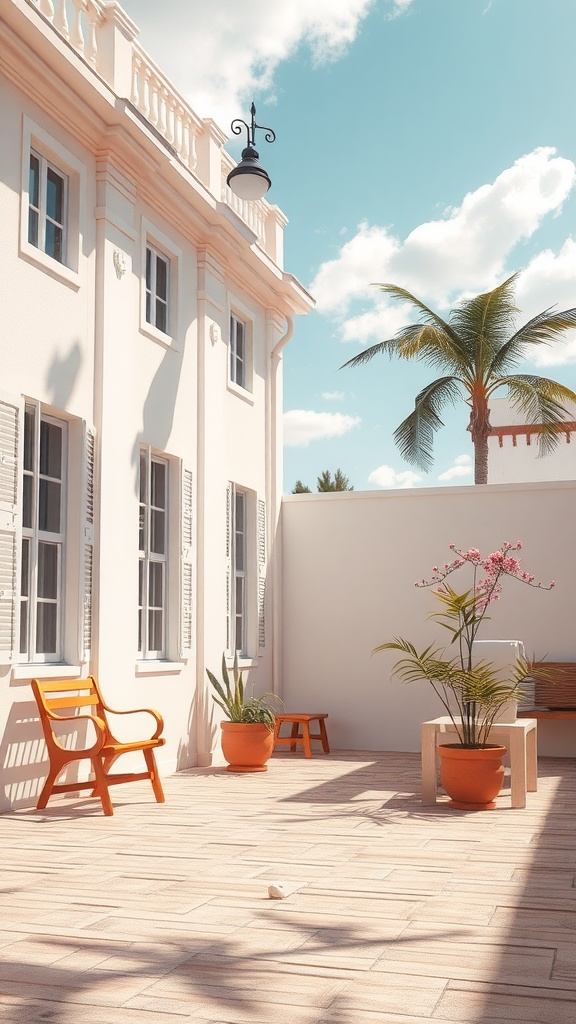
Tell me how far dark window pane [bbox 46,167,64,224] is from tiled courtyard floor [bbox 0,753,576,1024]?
4122 millimetres

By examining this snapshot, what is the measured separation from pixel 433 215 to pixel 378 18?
4.65 metres

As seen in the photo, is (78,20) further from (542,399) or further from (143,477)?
(542,399)

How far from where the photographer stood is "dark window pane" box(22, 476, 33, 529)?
7.02m

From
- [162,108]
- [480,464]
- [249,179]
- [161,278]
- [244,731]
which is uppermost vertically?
[162,108]

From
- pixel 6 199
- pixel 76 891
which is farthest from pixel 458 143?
pixel 76 891

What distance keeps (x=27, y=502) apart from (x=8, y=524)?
0.50m

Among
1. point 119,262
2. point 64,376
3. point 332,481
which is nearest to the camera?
point 64,376

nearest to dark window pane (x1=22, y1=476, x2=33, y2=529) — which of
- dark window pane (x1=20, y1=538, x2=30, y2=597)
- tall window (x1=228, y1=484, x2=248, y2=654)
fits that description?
dark window pane (x1=20, y1=538, x2=30, y2=597)

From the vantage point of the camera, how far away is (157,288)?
29.7 feet

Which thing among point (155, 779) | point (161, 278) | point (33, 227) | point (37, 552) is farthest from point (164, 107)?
point (155, 779)

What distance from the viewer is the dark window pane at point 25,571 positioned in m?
6.93

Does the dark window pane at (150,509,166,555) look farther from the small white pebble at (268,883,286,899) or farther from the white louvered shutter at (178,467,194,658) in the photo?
the small white pebble at (268,883,286,899)

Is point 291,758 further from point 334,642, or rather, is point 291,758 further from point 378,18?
point 378,18

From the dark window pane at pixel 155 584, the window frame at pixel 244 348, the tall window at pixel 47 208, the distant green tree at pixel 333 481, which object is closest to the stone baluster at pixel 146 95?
the tall window at pixel 47 208
